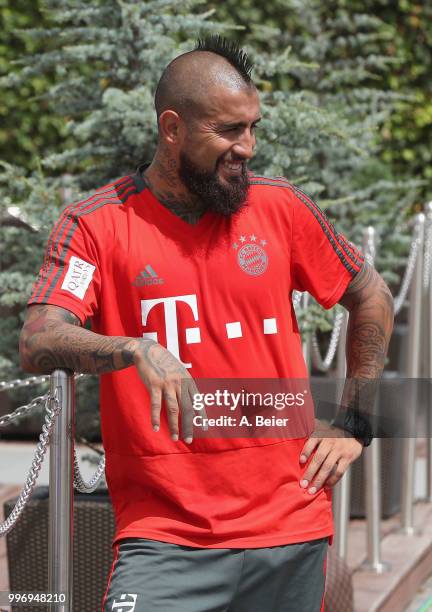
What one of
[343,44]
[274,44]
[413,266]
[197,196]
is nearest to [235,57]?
[197,196]

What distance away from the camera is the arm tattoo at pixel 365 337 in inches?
102

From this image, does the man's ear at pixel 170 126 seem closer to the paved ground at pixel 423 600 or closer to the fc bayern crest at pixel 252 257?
the fc bayern crest at pixel 252 257

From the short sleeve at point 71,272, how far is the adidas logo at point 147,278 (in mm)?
81

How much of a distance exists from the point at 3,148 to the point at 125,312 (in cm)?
614

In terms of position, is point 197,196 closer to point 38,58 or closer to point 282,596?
point 282,596

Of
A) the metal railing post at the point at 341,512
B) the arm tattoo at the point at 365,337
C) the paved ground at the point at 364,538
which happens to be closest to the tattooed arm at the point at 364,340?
the arm tattoo at the point at 365,337

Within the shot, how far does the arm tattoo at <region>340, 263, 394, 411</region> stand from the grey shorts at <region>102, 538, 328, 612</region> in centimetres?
39

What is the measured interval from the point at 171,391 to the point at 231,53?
84cm

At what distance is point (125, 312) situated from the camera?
237cm

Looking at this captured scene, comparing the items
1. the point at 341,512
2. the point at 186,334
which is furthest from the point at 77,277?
the point at 341,512

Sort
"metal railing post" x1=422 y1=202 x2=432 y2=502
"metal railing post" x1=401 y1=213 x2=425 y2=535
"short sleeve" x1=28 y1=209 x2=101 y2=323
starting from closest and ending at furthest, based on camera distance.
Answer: "short sleeve" x1=28 y1=209 x2=101 y2=323
"metal railing post" x1=401 y1=213 x2=425 y2=535
"metal railing post" x1=422 y1=202 x2=432 y2=502

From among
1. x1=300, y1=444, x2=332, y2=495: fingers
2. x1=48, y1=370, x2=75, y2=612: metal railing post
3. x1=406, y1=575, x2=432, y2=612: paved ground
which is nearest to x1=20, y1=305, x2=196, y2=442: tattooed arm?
x1=48, y1=370, x2=75, y2=612: metal railing post

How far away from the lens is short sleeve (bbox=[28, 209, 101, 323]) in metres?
2.29

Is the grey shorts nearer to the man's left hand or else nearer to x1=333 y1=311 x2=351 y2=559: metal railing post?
the man's left hand
